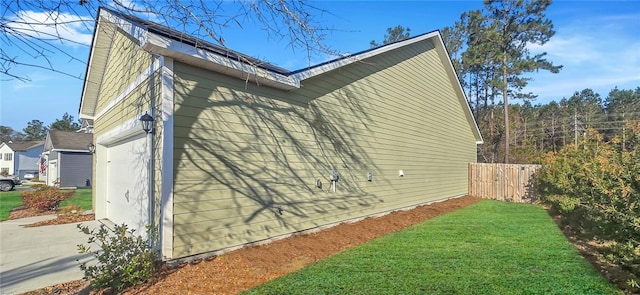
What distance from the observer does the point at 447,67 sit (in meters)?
14.1

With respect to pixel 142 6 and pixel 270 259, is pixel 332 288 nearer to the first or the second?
pixel 270 259

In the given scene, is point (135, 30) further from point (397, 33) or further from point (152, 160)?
point (397, 33)

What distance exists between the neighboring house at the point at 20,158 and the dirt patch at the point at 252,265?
161 ft

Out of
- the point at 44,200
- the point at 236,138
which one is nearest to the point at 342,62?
the point at 236,138

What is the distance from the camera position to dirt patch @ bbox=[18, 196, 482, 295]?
168 inches

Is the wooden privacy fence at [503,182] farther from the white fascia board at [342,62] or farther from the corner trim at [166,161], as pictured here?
the corner trim at [166,161]

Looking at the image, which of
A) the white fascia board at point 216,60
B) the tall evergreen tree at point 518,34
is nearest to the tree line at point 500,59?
the tall evergreen tree at point 518,34

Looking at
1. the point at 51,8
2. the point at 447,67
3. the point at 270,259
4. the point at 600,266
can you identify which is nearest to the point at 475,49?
the point at 447,67

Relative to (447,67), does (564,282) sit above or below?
below

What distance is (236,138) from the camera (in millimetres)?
5816

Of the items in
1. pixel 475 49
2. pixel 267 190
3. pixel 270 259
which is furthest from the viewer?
A: pixel 475 49

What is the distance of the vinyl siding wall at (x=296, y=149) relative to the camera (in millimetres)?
5258

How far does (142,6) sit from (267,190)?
11.5 feet

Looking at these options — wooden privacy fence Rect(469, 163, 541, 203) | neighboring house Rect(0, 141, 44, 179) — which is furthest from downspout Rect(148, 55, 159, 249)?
neighboring house Rect(0, 141, 44, 179)
